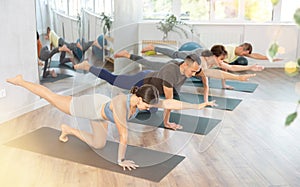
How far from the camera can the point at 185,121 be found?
13.4 feet

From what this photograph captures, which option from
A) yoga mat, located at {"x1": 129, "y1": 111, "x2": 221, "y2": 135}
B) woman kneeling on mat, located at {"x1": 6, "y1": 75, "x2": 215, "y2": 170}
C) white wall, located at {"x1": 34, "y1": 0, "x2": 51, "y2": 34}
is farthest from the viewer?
white wall, located at {"x1": 34, "y1": 0, "x2": 51, "y2": 34}

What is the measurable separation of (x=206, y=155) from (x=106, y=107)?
0.99 metres

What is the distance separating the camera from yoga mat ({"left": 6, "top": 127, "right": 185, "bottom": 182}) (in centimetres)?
292

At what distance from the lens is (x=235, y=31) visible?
7047 mm

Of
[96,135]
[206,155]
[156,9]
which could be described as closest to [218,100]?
[206,155]

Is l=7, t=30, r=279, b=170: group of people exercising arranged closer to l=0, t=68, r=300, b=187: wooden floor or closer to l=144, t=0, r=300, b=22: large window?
l=0, t=68, r=300, b=187: wooden floor

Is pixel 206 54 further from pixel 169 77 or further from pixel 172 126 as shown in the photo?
pixel 172 126

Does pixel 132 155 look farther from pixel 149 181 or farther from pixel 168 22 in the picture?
pixel 168 22

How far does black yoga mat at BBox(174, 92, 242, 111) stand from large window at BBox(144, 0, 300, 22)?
2743 millimetres

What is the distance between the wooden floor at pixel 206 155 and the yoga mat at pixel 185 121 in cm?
10

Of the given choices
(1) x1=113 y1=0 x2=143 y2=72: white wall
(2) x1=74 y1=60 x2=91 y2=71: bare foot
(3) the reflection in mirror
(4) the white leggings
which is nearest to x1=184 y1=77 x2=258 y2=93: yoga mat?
(1) x1=113 y1=0 x2=143 y2=72: white wall

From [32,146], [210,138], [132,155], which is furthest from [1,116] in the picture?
[210,138]

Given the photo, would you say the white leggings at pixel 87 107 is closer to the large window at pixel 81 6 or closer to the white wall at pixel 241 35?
the large window at pixel 81 6

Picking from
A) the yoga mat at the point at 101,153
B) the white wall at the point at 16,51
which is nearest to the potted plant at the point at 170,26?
the white wall at the point at 16,51
